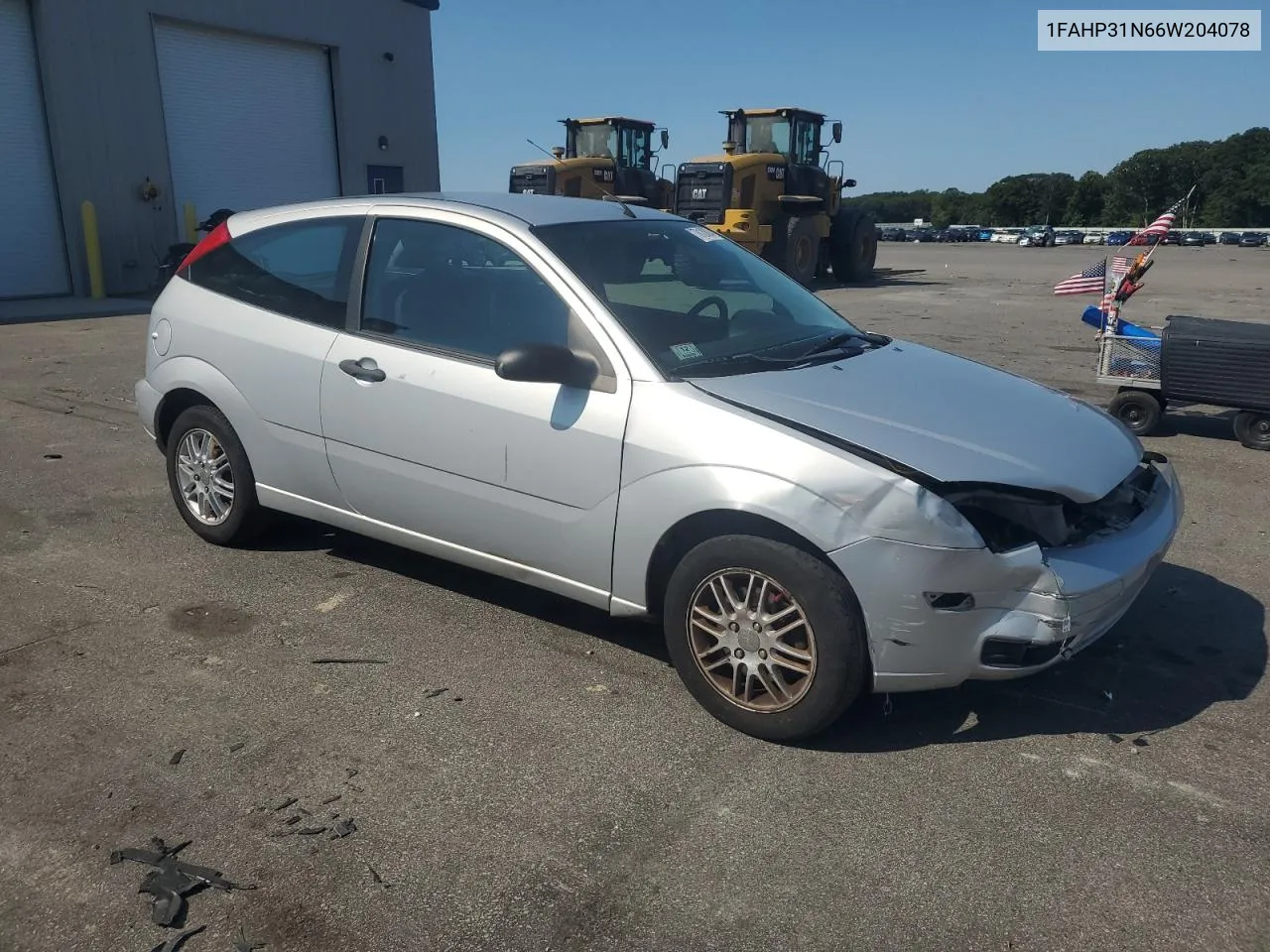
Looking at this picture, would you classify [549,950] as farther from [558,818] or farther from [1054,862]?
[1054,862]

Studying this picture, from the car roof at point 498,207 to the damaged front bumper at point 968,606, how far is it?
1.96 m

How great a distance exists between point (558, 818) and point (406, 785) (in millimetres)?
496

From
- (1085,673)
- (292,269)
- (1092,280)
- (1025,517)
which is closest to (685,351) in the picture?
(1025,517)

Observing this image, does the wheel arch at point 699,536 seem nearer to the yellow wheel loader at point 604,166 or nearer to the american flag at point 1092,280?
the american flag at point 1092,280

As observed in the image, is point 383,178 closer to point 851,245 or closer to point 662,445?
point 851,245

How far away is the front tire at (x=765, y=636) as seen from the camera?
3172 millimetres

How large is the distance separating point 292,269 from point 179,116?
18.3m

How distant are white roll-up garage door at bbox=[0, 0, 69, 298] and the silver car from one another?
15.7m

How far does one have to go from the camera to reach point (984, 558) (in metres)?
3.07

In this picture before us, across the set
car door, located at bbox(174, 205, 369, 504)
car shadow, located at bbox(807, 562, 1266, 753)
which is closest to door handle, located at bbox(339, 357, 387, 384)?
car door, located at bbox(174, 205, 369, 504)

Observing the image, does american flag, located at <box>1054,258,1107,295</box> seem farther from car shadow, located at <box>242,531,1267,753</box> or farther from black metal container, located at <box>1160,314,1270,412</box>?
car shadow, located at <box>242,531,1267,753</box>

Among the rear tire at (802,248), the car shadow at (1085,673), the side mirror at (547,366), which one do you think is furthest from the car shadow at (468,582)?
the rear tire at (802,248)

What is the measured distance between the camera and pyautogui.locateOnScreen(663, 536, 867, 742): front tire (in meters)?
3.17

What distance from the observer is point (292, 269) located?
15.4 feet
